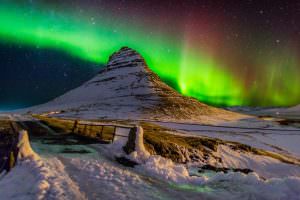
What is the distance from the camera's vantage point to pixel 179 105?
187 metres

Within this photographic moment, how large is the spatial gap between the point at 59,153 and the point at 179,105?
558 ft

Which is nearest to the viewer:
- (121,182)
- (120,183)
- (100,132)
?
(120,183)

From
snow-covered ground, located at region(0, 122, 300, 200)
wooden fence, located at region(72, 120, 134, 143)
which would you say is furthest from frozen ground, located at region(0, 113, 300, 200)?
wooden fence, located at region(72, 120, 134, 143)

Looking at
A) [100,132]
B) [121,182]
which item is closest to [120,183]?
[121,182]

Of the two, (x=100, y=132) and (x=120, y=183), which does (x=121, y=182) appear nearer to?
(x=120, y=183)

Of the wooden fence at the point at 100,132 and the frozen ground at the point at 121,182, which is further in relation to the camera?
the wooden fence at the point at 100,132

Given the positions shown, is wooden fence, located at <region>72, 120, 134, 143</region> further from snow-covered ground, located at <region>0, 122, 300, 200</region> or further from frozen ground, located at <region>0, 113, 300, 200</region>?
snow-covered ground, located at <region>0, 122, 300, 200</region>

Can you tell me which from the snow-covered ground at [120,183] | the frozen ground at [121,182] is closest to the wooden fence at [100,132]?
the frozen ground at [121,182]

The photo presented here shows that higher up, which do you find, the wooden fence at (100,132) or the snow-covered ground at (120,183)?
the wooden fence at (100,132)

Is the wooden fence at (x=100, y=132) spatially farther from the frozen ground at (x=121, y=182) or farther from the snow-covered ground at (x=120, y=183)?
the snow-covered ground at (x=120, y=183)

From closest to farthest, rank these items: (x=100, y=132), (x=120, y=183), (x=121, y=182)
Answer: 1. (x=120, y=183)
2. (x=121, y=182)
3. (x=100, y=132)

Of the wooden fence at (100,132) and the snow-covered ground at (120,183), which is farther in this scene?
the wooden fence at (100,132)

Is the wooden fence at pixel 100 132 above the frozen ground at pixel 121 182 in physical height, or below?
above

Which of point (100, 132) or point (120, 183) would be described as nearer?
point (120, 183)
